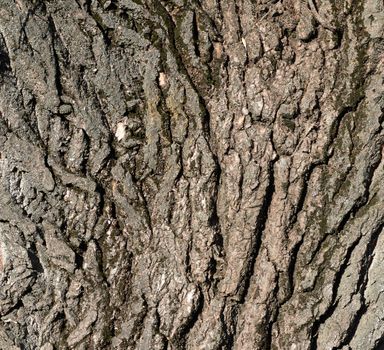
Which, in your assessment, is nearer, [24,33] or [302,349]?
[24,33]

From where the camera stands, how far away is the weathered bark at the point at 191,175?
80.3 inches

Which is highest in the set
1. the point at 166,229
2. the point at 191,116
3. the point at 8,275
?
the point at 191,116

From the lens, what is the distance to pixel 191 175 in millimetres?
2082

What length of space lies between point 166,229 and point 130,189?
0.59ft

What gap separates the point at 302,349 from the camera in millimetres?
2137

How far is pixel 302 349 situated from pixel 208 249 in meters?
0.48

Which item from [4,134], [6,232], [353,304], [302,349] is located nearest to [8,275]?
[6,232]

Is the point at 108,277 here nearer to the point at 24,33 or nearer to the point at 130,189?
the point at 130,189

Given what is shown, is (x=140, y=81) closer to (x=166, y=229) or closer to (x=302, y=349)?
(x=166, y=229)

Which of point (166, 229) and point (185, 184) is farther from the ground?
point (185, 184)

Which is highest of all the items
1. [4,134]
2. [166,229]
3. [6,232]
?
[4,134]

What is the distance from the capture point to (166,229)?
2.08 metres

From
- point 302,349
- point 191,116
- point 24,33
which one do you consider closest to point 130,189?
point 191,116

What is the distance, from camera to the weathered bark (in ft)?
6.69
